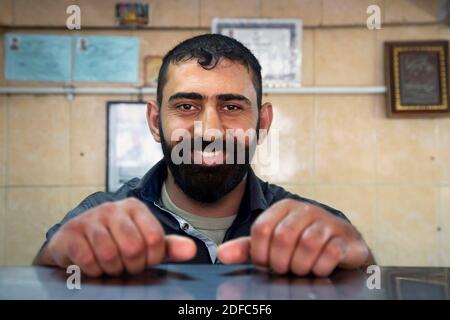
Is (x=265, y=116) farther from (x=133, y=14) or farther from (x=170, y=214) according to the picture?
(x=133, y=14)

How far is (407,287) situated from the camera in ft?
0.81

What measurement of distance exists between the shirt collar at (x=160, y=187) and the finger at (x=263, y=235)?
1.72 ft

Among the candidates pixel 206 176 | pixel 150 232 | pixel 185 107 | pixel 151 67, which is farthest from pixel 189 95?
pixel 151 67

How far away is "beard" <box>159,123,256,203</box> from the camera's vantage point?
841mm

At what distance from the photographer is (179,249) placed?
0.31m

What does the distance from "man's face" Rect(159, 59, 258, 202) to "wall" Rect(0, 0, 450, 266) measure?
24.9 inches

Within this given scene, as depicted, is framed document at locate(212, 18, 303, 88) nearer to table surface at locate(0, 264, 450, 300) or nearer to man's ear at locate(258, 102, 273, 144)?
man's ear at locate(258, 102, 273, 144)

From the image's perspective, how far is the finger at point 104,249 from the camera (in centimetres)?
29

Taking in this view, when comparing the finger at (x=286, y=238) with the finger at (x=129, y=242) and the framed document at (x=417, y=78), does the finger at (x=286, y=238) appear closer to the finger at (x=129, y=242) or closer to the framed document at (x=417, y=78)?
the finger at (x=129, y=242)

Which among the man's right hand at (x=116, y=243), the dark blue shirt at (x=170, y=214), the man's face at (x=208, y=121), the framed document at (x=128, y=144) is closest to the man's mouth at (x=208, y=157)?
the man's face at (x=208, y=121)

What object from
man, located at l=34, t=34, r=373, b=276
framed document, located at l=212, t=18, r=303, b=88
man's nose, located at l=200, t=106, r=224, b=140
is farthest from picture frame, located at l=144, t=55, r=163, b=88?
man's nose, located at l=200, t=106, r=224, b=140

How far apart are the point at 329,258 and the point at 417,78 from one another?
1.28m

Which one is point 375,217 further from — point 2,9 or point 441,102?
point 2,9
